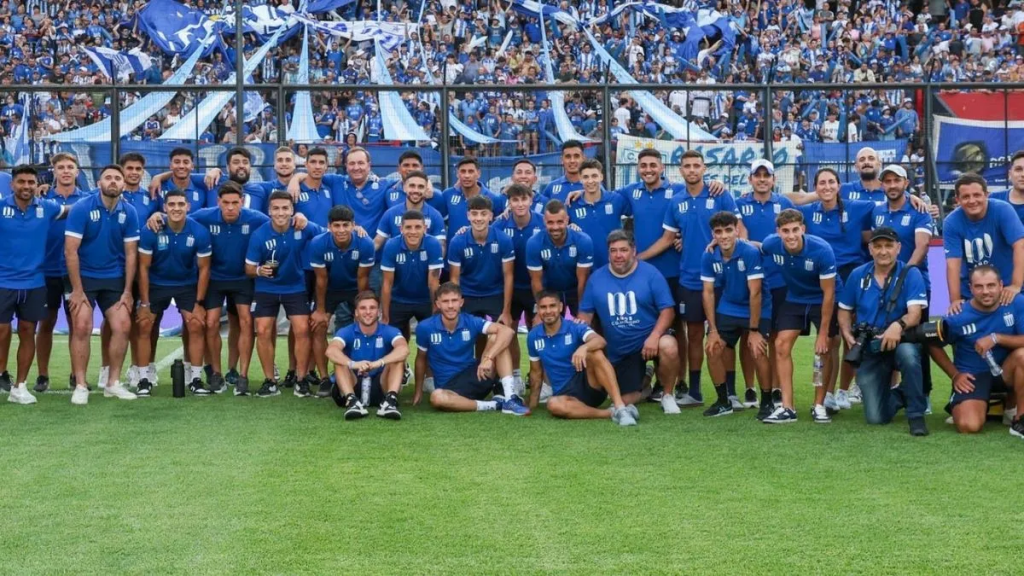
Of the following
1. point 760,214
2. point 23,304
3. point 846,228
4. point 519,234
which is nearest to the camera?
point 846,228

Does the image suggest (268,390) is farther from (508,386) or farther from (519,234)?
(519,234)

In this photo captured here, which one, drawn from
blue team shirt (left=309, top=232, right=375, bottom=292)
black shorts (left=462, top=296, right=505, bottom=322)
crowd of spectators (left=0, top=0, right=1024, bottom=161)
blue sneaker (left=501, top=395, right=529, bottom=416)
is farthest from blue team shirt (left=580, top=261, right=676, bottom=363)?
crowd of spectators (left=0, top=0, right=1024, bottom=161)

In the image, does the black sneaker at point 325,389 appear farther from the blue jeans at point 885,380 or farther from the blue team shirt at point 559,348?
the blue jeans at point 885,380

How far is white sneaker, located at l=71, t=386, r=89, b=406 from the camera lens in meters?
9.88

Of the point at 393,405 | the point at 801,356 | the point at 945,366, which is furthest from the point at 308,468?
the point at 801,356

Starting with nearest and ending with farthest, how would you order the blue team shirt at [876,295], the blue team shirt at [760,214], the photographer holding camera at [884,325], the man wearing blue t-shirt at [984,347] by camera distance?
the man wearing blue t-shirt at [984,347], the photographer holding camera at [884,325], the blue team shirt at [876,295], the blue team shirt at [760,214]

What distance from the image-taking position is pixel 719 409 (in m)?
9.44

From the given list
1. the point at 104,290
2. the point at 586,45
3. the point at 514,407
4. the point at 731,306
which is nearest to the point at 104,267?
the point at 104,290

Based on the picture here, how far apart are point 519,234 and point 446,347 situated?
4.15 feet

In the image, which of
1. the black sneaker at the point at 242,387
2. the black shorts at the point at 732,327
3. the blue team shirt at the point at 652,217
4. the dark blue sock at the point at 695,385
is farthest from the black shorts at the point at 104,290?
the black shorts at the point at 732,327

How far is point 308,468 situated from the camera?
7277 mm

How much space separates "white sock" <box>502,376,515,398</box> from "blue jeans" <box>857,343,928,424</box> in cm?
243

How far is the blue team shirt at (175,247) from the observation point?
10484 millimetres

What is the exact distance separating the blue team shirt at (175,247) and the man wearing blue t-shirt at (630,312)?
3152 millimetres
